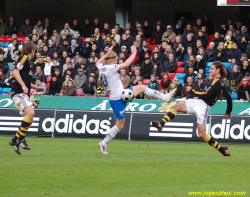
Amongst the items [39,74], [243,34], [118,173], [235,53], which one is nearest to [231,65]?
[235,53]

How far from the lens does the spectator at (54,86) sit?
973 inches

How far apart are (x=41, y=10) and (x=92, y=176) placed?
88.0 feet

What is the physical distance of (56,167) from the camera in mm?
10297

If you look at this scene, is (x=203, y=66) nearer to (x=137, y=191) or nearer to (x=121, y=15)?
(x=121, y=15)

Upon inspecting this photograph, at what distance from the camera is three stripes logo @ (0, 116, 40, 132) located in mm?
19219

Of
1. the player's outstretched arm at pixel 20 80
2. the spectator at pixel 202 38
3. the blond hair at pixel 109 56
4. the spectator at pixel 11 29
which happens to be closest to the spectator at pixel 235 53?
the spectator at pixel 202 38

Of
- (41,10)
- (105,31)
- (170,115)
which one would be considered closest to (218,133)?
(170,115)

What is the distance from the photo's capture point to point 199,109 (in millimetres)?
12438

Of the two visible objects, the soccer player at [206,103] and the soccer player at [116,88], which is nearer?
the soccer player at [116,88]

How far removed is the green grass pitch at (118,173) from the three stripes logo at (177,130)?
455 cm

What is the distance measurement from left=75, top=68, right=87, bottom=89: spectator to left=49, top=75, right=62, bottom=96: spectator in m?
0.74

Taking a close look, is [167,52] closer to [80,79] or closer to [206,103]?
[80,79]

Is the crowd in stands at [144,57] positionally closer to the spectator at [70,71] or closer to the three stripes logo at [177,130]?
the spectator at [70,71]

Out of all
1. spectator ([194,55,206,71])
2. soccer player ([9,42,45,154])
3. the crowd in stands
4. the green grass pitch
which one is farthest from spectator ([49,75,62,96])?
soccer player ([9,42,45,154])
